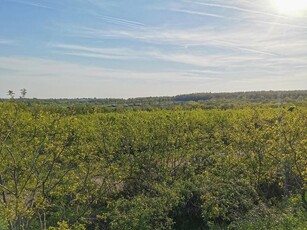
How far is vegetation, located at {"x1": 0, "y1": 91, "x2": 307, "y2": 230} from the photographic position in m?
8.23

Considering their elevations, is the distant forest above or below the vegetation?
above

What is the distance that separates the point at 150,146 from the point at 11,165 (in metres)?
4.52

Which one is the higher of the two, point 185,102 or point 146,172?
point 185,102

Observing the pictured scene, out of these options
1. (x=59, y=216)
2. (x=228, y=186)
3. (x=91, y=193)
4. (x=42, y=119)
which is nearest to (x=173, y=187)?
(x=228, y=186)

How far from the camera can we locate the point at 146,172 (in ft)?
38.1

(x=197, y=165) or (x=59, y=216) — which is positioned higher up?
(x=197, y=165)

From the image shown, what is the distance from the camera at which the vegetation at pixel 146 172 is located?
8234 millimetres

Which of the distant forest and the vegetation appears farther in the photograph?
the distant forest

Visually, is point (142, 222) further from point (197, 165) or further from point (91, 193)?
point (197, 165)

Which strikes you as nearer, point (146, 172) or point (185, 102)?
point (146, 172)

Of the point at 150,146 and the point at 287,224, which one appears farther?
the point at 150,146

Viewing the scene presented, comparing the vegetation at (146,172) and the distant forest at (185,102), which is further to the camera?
the distant forest at (185,102)

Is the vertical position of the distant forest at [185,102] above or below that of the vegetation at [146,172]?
above

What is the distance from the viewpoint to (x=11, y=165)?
337 inches
